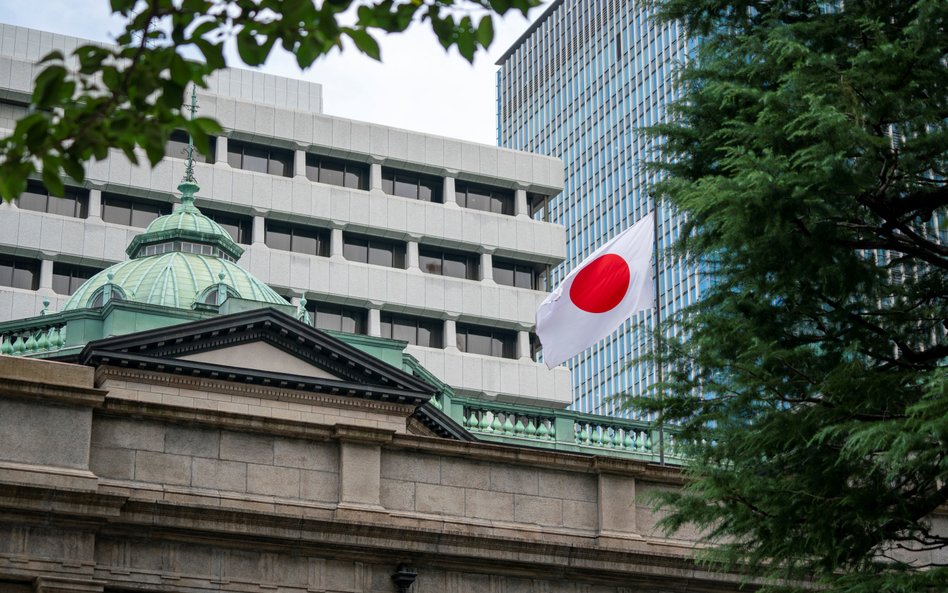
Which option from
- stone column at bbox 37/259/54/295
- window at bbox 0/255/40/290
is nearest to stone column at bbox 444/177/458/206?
stone column at bbox 37/259/54/295

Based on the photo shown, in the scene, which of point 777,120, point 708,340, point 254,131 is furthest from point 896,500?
point 254,131

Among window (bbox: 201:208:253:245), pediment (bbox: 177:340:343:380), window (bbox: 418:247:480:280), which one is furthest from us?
window (bbox: 418:247:480:280)

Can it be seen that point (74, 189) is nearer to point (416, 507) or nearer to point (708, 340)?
point (416, 507)

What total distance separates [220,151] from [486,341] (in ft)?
54.7

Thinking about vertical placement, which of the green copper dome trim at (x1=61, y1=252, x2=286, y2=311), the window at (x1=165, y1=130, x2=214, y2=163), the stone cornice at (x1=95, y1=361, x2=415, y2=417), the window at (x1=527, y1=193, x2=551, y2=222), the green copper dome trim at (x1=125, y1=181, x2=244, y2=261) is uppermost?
the window at (x1=527, y1=193, x2=551, y2=222)

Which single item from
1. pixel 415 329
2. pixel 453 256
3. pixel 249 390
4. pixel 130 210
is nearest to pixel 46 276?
pixel 130 210

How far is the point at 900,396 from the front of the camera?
1716cm

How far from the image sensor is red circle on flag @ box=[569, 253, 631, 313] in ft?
95.1

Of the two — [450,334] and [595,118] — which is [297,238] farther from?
[595,118]

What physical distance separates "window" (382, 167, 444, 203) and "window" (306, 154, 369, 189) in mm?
1158

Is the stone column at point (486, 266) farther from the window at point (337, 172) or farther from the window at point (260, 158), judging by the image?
the window at point (260, 158)

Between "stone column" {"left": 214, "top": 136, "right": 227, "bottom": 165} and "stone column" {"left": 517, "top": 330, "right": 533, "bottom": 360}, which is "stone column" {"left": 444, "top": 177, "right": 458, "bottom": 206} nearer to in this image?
"stone column" {"left": 517, "top": 330, "right": 533, "bottom": 360}

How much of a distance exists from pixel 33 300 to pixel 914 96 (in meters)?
59.6

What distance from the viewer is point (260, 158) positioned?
81.3m
